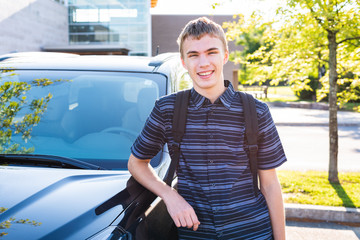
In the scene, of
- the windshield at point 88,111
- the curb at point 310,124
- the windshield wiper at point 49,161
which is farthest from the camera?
the curb at point 310,124

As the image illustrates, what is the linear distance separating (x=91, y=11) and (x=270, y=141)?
105 feet

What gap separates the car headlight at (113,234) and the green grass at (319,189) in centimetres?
404

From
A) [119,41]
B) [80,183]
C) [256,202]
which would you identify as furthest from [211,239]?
[119,41]

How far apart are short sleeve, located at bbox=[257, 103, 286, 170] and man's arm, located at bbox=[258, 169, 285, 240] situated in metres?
0.05

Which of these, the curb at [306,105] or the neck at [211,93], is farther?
the curb at [306,105]

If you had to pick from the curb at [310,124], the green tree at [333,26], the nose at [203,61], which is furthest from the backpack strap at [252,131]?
the curb at [310,124]

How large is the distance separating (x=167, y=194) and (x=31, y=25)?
93.1ft

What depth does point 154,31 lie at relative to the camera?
128ft

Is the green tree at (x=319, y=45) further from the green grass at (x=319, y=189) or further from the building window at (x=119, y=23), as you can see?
the building window at (x=119, y=23)

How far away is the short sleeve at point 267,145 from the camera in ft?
6.08

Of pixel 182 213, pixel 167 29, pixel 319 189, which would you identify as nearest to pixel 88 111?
pixel 182 213

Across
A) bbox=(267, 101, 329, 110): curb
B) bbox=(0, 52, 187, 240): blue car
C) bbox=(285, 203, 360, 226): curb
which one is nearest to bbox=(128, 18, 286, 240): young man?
bbox=(0, 52, 187, 240): blue car

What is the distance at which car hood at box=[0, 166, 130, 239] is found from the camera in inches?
55.8

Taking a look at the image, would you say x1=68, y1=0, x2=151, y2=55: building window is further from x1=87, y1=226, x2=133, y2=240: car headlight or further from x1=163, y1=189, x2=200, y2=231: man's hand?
x1=87, y1=226, x2=133, y2=240: car headlight
